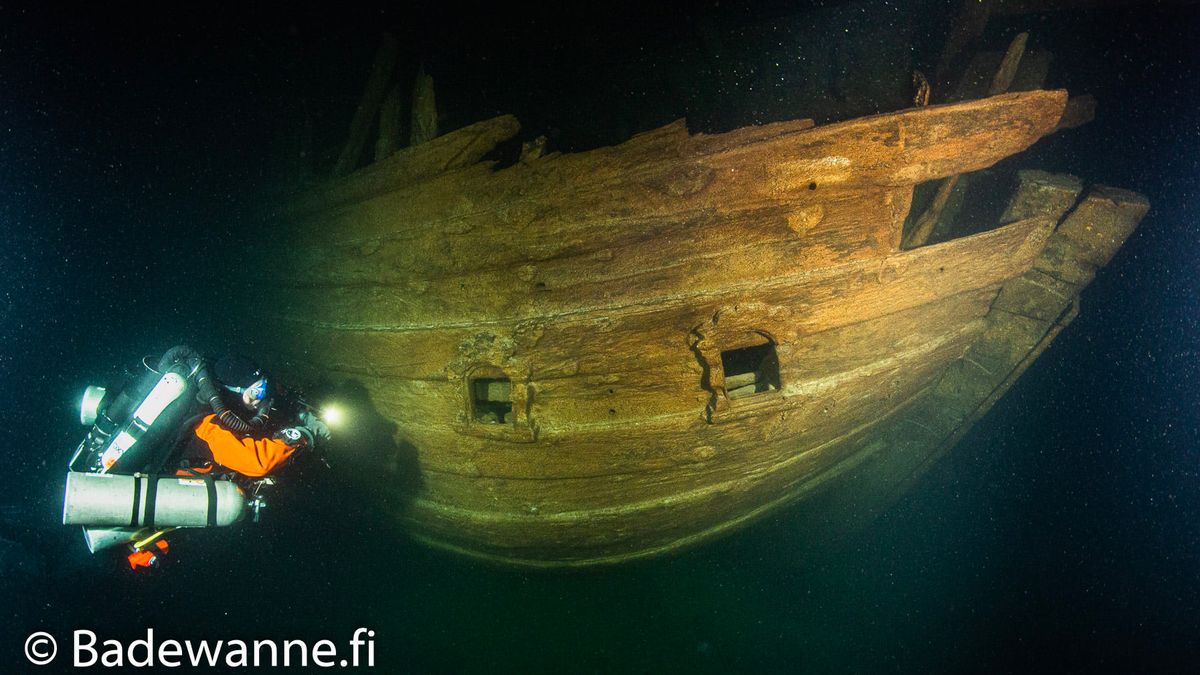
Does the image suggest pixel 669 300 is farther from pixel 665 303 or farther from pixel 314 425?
pixel 314 425

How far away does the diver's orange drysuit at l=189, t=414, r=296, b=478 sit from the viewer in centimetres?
258

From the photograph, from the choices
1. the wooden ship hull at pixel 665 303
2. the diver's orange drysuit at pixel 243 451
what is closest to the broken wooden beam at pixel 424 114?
the wooden ship hull at pixel 665 303

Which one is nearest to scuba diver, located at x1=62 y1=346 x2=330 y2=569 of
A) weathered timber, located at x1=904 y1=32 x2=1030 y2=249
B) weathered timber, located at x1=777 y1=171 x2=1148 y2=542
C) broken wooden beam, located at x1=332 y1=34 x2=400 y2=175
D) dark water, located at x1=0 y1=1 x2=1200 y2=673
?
dark water, located at x1=0 y1=1 x2=1200 y2=673

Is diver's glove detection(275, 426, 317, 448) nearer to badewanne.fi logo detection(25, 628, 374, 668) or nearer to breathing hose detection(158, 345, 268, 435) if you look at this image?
breathing hose detection(158, 345, 268, 435)

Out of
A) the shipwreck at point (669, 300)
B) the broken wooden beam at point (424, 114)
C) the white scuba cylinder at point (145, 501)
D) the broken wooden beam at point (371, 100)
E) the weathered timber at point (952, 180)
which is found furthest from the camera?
the broken wooden beam at point (371, 100)

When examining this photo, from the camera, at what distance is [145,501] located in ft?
8.84

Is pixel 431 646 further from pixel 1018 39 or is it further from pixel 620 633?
pixel 1018 39

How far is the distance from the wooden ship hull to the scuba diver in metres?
0.65

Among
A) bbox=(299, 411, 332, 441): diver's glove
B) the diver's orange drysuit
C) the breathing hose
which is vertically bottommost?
the diver's orange drysuit

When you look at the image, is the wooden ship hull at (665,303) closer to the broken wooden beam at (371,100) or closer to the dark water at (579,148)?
the broken wooden beam at (371,100)

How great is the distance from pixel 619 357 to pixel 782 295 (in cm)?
100

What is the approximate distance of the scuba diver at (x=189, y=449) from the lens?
2625 millimetres

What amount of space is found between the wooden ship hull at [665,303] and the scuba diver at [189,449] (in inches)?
25.7

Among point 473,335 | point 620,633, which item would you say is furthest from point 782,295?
point 620,633
